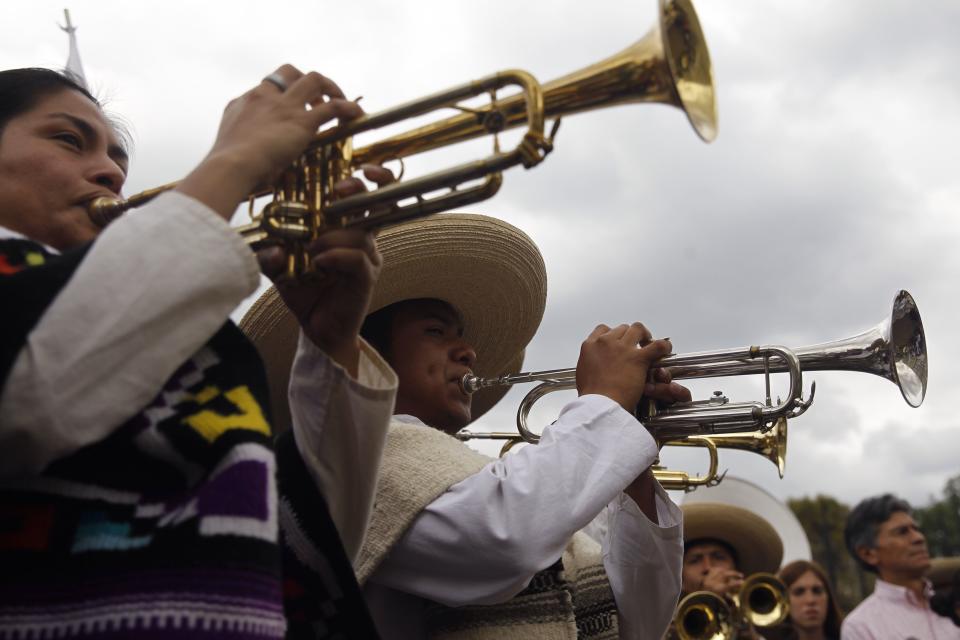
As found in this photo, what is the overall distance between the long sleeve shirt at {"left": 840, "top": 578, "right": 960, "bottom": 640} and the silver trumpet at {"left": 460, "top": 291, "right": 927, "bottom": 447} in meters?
2.91

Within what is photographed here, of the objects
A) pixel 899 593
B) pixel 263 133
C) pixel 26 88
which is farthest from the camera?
pixel 899 593

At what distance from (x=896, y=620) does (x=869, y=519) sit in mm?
745

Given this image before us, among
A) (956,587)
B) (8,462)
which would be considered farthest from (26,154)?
(956,587)

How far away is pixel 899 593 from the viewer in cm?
655

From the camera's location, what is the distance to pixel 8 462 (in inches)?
57.0

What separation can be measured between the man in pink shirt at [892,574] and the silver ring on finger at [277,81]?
18.2 feet

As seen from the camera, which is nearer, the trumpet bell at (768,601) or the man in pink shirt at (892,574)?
the man in pink shirt at (892,574)

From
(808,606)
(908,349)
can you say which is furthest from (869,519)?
(908,349)

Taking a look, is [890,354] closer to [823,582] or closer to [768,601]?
[768,601]

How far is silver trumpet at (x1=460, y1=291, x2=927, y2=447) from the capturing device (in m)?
3.53

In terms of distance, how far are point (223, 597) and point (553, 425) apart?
148 cm

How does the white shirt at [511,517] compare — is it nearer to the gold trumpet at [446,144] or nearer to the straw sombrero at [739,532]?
the gold trumpet at [446,144]

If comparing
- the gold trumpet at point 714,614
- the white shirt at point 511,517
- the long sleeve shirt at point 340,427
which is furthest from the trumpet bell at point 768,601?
the long sleeve shirt at point 340,427

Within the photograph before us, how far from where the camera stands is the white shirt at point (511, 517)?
258 cm
